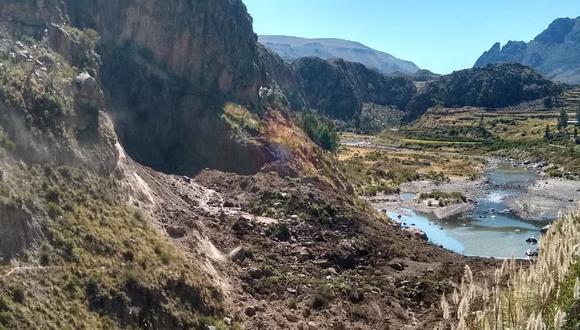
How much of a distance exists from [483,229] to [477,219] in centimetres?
607

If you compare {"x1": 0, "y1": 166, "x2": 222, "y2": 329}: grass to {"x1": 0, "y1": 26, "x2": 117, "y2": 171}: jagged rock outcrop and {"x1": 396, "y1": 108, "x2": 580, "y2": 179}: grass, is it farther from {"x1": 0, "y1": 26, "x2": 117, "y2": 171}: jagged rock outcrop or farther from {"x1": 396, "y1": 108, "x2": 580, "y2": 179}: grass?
{"x1": 396, "y1": 108, "x2": 580, "y2": 179}: grass

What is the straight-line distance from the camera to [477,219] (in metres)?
76.9

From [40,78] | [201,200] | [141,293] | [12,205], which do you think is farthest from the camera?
[201,200]

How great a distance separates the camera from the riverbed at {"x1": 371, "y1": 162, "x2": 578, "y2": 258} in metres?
62.0

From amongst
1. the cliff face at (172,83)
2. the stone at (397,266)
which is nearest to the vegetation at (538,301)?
the stone at (397,266)

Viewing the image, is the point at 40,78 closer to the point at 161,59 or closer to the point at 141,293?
the point at 141,293

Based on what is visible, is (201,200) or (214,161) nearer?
(201,200)

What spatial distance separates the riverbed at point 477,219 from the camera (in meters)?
62.0

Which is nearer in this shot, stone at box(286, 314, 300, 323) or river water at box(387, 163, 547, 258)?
stone at box(286, 314, 300, 323)

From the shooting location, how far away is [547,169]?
12400 centimetres

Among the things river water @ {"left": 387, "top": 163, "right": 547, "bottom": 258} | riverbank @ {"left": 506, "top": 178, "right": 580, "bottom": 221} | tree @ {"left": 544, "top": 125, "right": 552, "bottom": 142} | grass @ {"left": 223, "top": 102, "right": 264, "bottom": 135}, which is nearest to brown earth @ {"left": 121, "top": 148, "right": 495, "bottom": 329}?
grass @ {"left": 223, "top": 102, "right": 264, "bottom": 135}

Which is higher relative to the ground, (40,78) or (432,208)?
(40,78)

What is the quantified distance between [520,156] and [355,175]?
65.3m

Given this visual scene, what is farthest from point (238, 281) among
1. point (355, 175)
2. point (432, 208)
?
point (355, 175)
